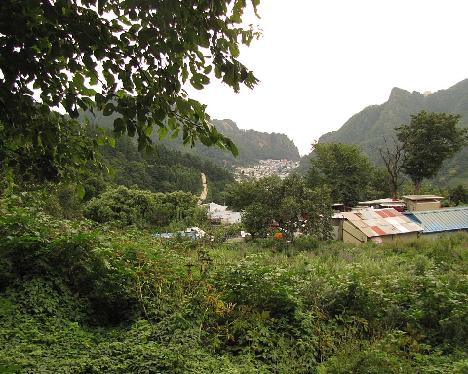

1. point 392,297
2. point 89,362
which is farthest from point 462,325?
point 89,362

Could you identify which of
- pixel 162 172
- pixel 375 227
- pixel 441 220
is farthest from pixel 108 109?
pixel 162 172

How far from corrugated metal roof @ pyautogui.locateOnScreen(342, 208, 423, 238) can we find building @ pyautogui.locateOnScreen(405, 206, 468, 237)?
1.96 ft

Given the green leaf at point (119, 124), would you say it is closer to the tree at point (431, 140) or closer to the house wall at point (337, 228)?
the house wall at point (337, 228)

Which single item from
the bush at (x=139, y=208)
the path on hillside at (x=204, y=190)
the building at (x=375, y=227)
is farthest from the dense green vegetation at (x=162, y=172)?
the building at (x=375, y=227)

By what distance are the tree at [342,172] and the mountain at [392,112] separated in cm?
4135

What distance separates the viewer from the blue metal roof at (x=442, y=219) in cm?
2286

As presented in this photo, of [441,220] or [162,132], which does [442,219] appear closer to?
[441,220]

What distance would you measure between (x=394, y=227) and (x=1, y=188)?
21.7m

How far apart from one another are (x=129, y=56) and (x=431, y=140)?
1370 inches

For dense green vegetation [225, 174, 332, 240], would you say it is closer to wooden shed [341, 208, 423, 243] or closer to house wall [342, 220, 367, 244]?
house wall [342, 220, 367, 244]

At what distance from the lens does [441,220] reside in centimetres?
2364

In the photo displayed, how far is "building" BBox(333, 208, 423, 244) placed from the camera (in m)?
21.6

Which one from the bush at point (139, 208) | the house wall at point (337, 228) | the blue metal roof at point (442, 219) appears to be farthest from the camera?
the bush at point (139, 208)

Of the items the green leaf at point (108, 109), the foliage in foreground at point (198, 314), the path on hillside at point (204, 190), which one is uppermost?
the green leaf at point (108, 109)
